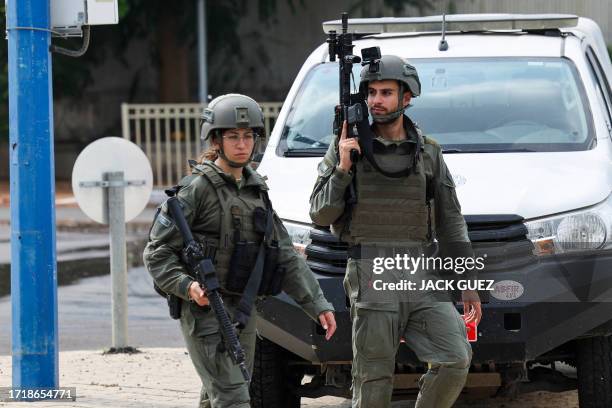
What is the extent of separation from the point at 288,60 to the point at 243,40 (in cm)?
99

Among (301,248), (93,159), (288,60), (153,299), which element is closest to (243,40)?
(288,60)

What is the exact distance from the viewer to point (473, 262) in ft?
20.3

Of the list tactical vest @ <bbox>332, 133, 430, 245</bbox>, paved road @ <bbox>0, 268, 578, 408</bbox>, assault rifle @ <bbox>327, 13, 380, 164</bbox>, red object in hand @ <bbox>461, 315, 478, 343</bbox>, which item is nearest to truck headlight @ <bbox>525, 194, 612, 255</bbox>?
red object in hand @ <bbox>461, 315, 478, 343</bbox>

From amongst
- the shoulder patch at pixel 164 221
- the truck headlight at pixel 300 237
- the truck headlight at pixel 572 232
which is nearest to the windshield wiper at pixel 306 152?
the truck headlight at pixel 300 237

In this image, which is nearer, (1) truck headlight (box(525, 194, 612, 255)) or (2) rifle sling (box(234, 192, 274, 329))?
(2) rifle sling (box(234, 192, 274, 329))

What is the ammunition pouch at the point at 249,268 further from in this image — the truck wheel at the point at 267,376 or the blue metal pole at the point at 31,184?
the blue metal pole at the point at 31,184

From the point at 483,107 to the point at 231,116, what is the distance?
8.16ft

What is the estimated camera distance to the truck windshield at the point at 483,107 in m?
7.59

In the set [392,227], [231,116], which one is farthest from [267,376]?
[231,116]

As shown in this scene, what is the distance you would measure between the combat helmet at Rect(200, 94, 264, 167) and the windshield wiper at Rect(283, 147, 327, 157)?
69.5 inches

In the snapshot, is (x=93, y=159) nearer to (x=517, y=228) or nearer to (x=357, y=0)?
(x=517, y=228)

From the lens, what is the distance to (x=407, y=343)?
20.0 ft

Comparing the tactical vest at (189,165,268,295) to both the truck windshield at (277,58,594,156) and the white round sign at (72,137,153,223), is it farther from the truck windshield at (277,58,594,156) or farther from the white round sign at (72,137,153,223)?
the white round sign at (72,137,153,223)

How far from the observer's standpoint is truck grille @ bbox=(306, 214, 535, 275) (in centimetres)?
662
